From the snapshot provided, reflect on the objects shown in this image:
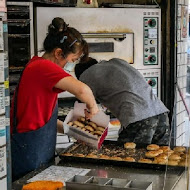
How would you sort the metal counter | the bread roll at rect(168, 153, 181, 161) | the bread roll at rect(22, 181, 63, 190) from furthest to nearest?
the bread roll at rect(168, 153, 181, 161)
the metal counter
the bread roll at rect(22, 181, 63, 190)

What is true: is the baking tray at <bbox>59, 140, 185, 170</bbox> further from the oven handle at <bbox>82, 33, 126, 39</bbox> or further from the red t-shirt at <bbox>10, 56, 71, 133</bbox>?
the oven handle at <bbox>82, 33, 126, 39</bbox>

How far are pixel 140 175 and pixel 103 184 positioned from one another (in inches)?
22.2

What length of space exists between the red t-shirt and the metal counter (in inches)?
13.1

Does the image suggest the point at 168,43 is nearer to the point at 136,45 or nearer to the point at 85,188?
the point at 136,45

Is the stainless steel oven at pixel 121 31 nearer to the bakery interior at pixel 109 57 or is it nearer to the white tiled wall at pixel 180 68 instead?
the bakery interior at pixel 109 57

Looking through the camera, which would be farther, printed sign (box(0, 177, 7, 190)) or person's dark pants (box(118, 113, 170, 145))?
person's dark pants (box(118, 113, 170, 145))

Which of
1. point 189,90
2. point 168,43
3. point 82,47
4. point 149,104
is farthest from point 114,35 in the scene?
point 189,90

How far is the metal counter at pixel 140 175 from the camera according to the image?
2.41 m

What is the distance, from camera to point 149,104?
3.86 metres

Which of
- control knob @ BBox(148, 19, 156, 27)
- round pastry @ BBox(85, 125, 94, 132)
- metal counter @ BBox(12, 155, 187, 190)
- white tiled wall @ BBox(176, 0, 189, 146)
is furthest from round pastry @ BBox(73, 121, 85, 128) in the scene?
white tiled wall @ BBox(176, 0, 189, 146)

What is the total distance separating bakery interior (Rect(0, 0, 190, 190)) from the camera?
6.82ft

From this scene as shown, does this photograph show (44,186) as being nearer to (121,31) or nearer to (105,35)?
(105,35)

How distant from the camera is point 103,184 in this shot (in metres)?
2.08

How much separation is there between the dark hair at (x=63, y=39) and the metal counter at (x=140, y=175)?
0.80 metres
